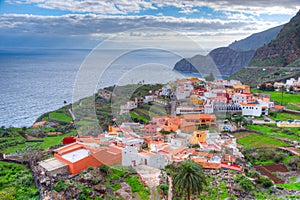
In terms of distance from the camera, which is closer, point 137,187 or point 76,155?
point 137,187

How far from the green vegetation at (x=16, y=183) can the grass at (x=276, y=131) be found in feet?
49.0

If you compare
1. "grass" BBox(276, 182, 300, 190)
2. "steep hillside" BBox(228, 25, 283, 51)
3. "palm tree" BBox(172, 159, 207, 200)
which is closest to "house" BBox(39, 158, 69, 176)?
"palm tree" BBox(172, 159, 207, 200)

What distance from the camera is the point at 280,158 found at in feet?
52.7

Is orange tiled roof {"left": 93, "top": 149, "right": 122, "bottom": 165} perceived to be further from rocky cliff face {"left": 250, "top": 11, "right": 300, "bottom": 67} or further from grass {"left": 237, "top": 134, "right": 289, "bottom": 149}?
rocky cliff face {"left": 250, "top": 11, "right": 300, "bottom": 67}

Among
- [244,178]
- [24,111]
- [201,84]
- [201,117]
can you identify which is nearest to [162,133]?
[201,117]

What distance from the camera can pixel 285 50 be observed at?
50406mm

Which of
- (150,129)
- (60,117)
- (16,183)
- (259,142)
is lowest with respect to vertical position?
(60,117)

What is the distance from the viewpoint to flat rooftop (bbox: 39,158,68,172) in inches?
508

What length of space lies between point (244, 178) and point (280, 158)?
4.86 meters

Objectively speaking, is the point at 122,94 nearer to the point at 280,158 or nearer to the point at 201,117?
the point at 201,117

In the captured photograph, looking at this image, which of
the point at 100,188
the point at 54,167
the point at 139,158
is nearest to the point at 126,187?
the point at 100,188

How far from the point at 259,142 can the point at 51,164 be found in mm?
12537

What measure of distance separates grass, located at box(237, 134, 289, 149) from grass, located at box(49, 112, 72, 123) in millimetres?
18716

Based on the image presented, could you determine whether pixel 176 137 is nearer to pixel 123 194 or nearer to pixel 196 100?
pixel 196 100
